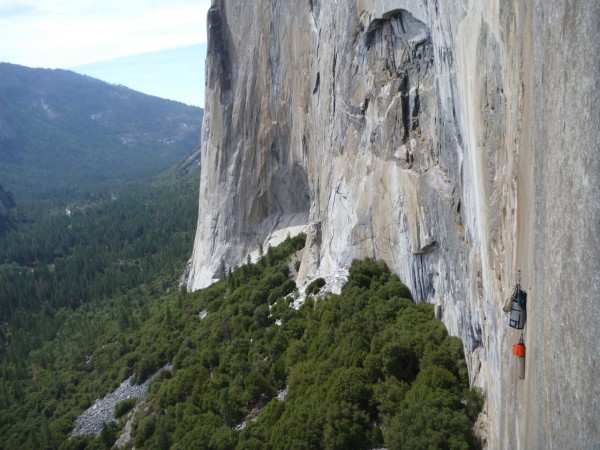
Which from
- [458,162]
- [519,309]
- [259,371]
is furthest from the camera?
[259,371]

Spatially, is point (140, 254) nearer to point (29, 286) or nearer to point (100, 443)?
point (29, 286)

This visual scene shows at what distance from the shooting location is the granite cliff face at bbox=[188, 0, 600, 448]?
9.37m

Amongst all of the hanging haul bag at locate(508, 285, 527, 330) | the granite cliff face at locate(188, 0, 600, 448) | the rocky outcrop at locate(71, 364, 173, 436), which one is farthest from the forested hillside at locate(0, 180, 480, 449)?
the hanging haul bag at locate(508, 285, 527, 330)

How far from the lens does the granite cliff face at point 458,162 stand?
9.37 metres

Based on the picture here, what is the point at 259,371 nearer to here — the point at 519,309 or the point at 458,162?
the point at 458,162

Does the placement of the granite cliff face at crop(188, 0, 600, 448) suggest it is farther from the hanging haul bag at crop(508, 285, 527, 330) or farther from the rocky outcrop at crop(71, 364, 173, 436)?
the rocky outcrop at crop(71, 364, 173, 436)

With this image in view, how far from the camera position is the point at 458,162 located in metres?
20.2

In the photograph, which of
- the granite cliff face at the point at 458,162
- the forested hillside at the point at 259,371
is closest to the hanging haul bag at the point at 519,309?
the granite cliff face at the point at 458,162

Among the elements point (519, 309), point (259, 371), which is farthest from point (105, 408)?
point (519, 309)

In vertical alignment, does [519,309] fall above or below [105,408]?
above

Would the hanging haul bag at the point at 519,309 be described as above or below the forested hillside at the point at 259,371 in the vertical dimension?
above

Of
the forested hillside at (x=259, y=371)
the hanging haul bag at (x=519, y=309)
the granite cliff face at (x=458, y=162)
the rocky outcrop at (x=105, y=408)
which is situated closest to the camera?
the granite cliff face at (x=458, y=162)

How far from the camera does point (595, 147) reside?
858 cm

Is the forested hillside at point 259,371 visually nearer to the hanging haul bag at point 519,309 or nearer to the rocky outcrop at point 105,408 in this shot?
the rocky outcrop at point 105,408
